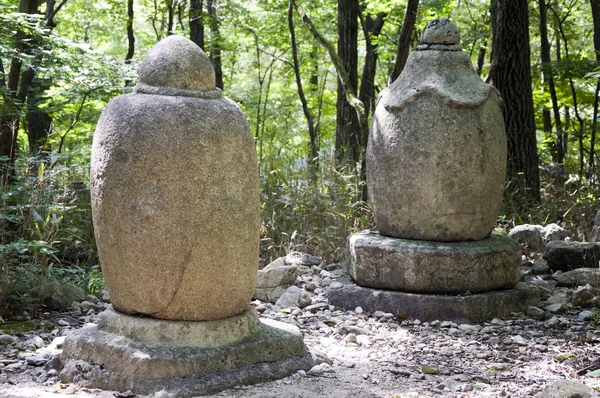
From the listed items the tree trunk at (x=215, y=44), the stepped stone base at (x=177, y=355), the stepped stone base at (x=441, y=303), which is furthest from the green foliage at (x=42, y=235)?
the tree trunk at (x=215, y=44)

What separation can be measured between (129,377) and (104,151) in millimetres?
1119

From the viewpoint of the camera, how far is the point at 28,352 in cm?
408

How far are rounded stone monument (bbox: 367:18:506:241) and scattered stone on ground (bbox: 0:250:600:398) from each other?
79 centimetres

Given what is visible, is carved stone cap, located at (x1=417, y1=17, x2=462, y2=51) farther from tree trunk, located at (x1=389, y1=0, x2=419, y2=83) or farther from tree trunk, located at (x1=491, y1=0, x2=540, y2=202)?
tree trunk, located at (x1=491, y1=0, x2=540, y2=202)

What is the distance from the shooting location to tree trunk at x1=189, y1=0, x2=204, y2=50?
9727 millimetres

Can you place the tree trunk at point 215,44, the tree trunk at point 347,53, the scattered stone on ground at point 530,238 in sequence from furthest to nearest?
Answer: the tree trunk at point 215,44 < the tree trunk at point 347,53 < the scattered stone on ground at point 530,238

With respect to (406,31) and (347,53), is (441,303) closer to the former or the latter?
(406,31)

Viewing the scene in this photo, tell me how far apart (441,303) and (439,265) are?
28cm

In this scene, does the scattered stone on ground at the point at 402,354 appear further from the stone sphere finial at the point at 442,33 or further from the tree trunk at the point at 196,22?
the tree trunk at the point at 196,22

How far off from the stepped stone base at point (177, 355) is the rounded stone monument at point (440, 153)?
1.97m

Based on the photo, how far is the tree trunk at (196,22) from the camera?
31.9ft

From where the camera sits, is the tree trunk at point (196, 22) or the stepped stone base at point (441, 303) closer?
the stepped stone base at point (441, 303)

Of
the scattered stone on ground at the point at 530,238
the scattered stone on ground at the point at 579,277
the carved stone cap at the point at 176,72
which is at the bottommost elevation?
the scattered stone on ground at the point at 579,277

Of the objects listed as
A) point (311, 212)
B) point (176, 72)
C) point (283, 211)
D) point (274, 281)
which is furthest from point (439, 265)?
point (283, 211)
